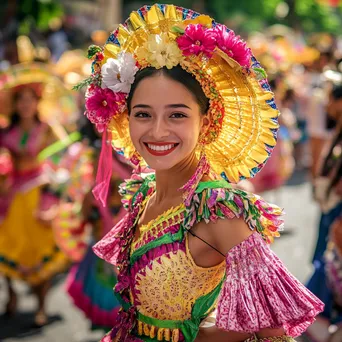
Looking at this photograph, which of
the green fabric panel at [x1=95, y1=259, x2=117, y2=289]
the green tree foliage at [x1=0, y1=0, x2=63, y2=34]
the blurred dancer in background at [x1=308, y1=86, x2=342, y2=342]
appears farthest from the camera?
the green tree foliage at [x1=0, y1=0, x2=63, y2=34]

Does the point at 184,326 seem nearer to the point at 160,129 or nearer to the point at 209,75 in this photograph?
the point at 160,129

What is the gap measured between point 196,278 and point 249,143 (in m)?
0.54

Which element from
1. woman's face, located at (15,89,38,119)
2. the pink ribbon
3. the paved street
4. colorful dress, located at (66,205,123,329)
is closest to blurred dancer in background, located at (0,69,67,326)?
woman's face, located at (15,89,38,119)

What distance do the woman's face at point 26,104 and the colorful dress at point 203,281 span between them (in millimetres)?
3691

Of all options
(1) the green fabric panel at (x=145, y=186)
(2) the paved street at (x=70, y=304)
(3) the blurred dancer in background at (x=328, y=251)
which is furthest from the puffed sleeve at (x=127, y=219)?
(2) the paved street at (x=70, y=304)

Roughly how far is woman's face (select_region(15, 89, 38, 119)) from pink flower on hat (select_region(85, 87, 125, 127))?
360cm

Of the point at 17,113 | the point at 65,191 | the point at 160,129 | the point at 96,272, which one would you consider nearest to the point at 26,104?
the point at 17,113

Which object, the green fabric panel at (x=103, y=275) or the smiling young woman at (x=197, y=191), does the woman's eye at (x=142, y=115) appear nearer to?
the smiling young woman at (x=197, y=191)

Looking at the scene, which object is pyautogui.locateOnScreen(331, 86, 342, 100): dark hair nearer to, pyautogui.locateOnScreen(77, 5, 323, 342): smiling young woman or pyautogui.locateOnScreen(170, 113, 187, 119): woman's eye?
pyautogui.locateOnScreen(77, 5, 323, 342): smiling young woman

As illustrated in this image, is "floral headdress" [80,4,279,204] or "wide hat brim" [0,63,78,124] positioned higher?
"wide hat brim" [0,63,78,124]

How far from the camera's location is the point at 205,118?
2668 millimetres

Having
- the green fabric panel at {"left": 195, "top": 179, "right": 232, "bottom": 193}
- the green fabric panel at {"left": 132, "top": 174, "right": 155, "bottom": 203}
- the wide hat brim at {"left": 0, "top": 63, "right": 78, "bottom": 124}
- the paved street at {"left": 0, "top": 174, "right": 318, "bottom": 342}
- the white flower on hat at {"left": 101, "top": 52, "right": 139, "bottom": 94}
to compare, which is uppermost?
the wide hat brim at {"left": 0, "top": 63, "right": 78, "bottom": 124}

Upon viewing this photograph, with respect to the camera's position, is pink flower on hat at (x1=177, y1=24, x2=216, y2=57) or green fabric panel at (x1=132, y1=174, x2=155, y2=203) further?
green fabric panel at (x1=132, y1=174, x2=155, y2=203)

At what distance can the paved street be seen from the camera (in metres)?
5.85
